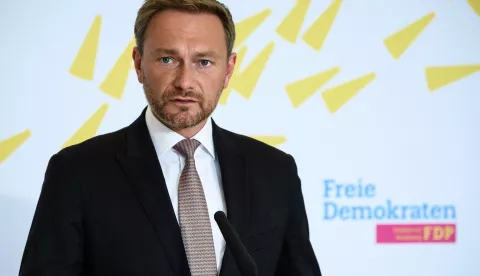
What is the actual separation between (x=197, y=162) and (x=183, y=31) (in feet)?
0.88

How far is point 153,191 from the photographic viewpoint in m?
1.42

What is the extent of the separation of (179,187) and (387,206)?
4.76ft

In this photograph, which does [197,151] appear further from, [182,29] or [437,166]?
[437,166]

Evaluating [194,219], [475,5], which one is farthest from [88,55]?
[475,5]

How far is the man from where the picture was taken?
4.49 feet

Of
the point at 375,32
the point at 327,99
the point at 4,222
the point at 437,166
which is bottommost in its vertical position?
the point at 4,222

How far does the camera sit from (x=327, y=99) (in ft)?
8.85

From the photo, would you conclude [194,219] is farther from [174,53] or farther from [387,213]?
[387,213]

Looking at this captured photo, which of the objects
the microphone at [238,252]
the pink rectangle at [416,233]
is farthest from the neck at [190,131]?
the pink rectangle at [416,233]

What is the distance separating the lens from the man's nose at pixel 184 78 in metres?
1.38

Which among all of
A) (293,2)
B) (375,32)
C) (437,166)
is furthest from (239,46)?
(437,166)

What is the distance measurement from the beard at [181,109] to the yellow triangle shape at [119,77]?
1.03 meters

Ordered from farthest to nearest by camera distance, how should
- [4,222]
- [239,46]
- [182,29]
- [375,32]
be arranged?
[375,32]
[239,46]
[4,222]
[182,29]

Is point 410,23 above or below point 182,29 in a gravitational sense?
above
